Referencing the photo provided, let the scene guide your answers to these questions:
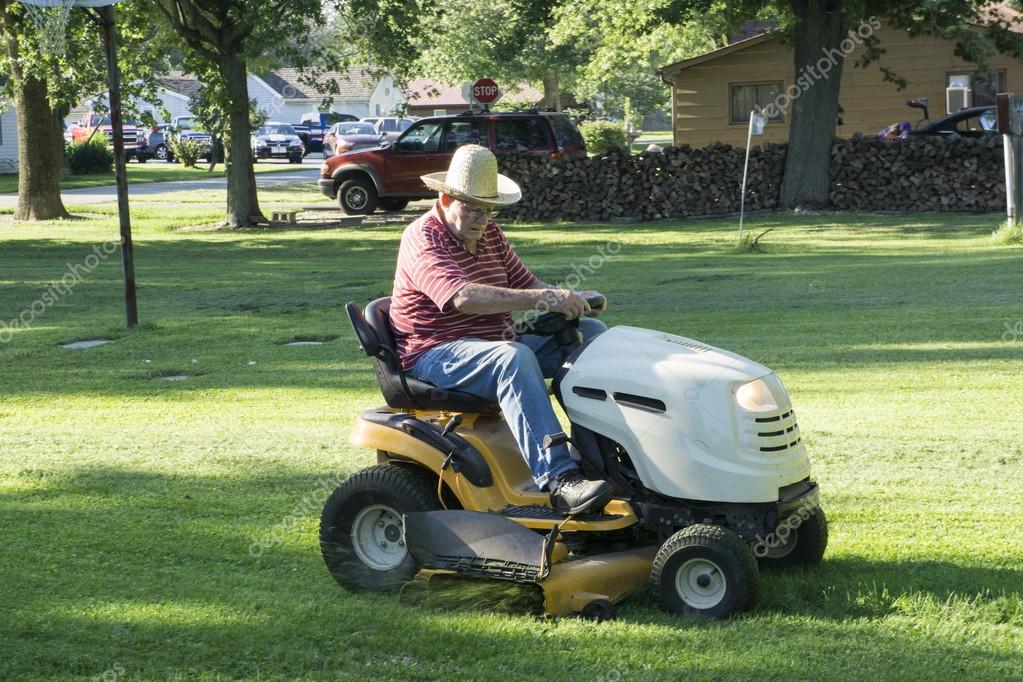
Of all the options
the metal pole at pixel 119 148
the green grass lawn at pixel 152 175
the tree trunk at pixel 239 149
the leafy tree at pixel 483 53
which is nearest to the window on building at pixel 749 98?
the tree trunk at pixel 239 149

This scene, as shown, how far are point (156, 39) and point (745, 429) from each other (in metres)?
21.4

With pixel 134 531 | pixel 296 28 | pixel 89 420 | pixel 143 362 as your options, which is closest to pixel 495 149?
pixel 296 28

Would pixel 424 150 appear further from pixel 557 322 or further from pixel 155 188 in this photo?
pixel 557 322

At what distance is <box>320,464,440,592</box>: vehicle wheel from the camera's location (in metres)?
5.34

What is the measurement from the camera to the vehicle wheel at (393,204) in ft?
92.6

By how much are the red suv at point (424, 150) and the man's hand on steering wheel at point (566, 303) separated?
832 inches

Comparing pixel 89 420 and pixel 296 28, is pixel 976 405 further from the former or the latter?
pixel 296 28

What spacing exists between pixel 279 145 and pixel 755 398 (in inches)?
2242

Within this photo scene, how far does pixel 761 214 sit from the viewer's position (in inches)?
974

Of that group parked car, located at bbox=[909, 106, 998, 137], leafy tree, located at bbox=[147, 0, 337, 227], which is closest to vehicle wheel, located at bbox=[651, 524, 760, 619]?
leafy tree, located at bbox=[147, 0, 337, 227]

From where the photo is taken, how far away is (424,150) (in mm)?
27656

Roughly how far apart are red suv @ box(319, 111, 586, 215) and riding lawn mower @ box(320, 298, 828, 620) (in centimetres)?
2108

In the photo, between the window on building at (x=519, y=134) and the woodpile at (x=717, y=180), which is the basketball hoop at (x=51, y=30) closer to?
the woodpile at (x=717, y=180)

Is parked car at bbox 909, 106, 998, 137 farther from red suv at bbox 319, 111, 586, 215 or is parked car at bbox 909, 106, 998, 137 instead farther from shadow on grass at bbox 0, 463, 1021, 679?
shadow on grass at bbox 0, 463, 1021, 679
